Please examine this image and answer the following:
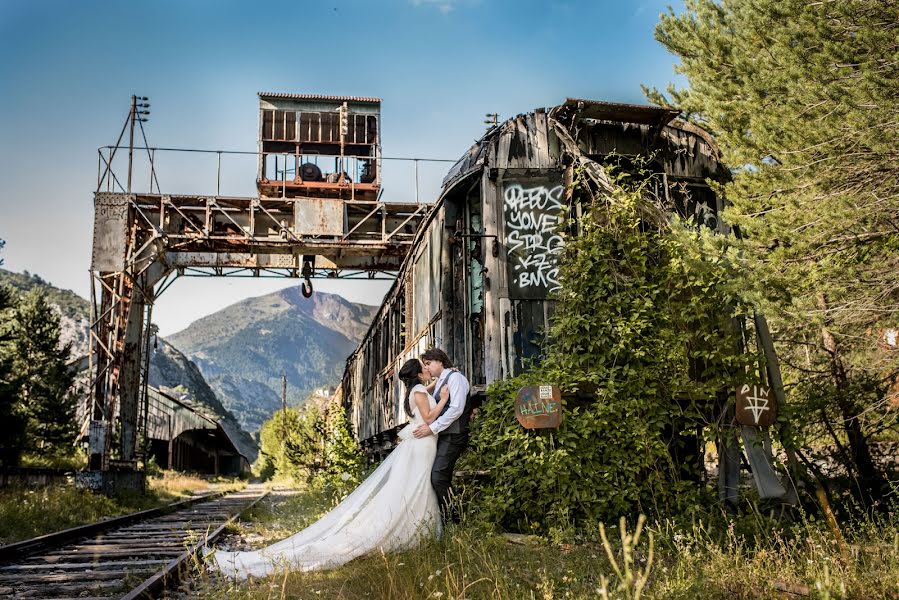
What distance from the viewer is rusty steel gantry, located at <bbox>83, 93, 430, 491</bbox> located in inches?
717

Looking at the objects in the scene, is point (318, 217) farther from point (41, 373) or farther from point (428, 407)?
point (41, 373)

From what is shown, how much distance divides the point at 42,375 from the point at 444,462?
28.4 meters

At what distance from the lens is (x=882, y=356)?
9.79 meters

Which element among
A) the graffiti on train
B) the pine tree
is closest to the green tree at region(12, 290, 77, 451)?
the pine tree

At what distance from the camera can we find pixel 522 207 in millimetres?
9328

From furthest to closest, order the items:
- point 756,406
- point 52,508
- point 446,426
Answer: point 52,508, point 756,406, point 446,426

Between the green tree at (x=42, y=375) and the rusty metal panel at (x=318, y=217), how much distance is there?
1669cm

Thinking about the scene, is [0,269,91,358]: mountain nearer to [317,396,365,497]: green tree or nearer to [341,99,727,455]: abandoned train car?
[317,396,365,497]: green tree

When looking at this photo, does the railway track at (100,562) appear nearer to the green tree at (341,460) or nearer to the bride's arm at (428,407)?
the bride's arm at (428,407)

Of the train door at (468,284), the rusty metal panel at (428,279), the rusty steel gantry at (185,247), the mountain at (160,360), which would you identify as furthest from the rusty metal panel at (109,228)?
the mountain at (160,360)

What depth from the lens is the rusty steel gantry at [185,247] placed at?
18.2m

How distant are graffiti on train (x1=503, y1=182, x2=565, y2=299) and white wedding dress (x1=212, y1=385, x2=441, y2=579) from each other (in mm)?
2794

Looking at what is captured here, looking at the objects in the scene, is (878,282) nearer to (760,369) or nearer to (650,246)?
(760,369)

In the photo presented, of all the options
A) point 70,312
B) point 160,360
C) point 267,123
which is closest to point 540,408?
point 267,123
